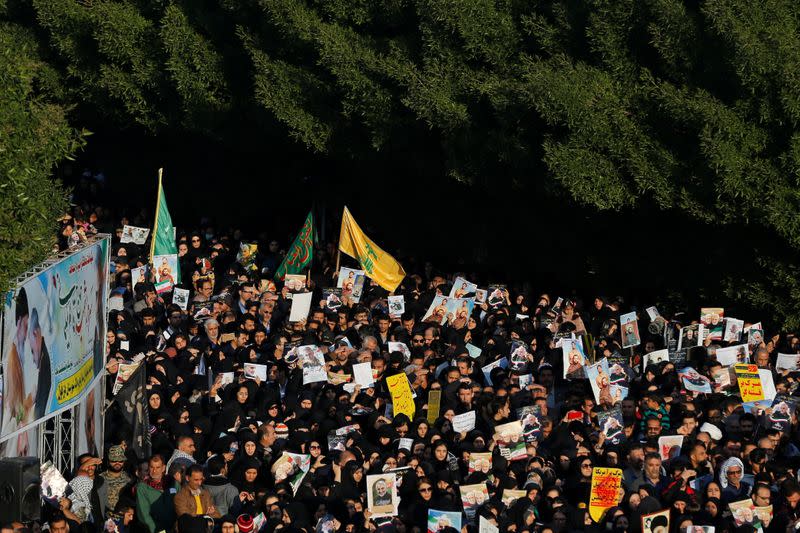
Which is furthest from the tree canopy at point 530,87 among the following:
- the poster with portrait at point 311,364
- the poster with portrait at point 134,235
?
the poster with portrait at point 311,364

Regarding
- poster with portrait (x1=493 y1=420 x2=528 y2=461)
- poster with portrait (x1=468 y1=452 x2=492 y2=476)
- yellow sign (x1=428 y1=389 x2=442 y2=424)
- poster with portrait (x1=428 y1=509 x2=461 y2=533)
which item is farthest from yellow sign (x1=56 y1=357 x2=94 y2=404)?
poster with portrait (x1=493 y1=420 x2=528 y2=461)

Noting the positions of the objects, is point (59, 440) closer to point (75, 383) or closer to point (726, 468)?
point (75, 383)

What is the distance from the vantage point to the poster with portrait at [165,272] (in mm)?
25203

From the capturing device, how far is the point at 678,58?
81.3 feet

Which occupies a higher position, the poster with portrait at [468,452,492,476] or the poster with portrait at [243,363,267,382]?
the poster with portrait at [243,363,267,382]

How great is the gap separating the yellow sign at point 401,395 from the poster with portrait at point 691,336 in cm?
412

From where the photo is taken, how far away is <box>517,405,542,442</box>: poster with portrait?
18.6m

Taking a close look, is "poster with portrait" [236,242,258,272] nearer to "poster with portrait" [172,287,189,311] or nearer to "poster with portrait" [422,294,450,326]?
"poster with portrait" [172,287,189,311]

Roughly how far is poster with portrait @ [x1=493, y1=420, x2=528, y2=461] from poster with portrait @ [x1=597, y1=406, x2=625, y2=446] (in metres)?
0.97

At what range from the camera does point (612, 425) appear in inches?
740

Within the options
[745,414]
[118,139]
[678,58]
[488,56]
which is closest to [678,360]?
[745,414]

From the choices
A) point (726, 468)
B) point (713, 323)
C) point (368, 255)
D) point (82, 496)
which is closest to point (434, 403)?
point (726, 468)

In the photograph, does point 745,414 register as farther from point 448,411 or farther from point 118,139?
point 118,139

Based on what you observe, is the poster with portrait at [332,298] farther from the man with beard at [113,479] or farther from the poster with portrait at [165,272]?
the man with beard at [113,479]
